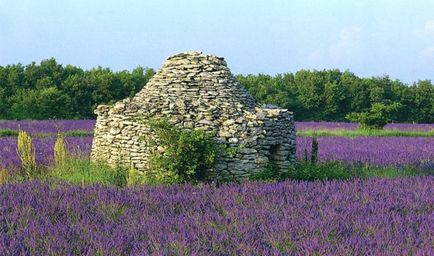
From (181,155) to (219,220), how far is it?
3.88 meters

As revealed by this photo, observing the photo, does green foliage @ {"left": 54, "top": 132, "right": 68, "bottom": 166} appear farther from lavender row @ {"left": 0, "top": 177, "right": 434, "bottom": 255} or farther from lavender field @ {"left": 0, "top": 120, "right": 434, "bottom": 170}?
lavender row @ {"left": 0, "top": 177, "right": 434, "bottom": 255}

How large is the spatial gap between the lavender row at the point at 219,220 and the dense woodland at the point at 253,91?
22209mm

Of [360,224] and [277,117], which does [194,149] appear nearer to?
[277,117]

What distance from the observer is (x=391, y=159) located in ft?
45.0

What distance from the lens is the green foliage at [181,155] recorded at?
9125 millimetres

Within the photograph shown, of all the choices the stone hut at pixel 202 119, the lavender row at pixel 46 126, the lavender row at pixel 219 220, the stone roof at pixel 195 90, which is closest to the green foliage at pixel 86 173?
the stone hut at pixel 202 119

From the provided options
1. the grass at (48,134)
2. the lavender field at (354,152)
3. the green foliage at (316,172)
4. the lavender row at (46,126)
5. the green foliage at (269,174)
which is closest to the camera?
the green foliage at (269,174)

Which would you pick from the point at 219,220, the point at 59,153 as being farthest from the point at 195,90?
the point at 219,220

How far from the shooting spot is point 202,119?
956 cm

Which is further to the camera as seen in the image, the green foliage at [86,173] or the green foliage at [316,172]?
the green foliage at [316,172]

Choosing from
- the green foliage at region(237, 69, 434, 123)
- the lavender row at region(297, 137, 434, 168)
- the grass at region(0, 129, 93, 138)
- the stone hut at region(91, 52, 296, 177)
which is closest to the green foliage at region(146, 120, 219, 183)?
the stone hut at region(91, 52, 296, 177)

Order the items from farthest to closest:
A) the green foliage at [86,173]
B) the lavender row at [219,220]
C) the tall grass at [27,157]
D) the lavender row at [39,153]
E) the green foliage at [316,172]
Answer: the lavender row at [39,153]
the tall grass at [27,157]
the green foliage at [316,172]
the green foliage at [86,173]
the lavender row at [219,220]

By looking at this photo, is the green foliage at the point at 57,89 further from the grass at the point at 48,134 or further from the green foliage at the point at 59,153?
the green foliage at the point at 59,153

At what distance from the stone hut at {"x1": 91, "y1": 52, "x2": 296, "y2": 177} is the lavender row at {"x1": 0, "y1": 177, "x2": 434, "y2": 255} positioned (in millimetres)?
1501
